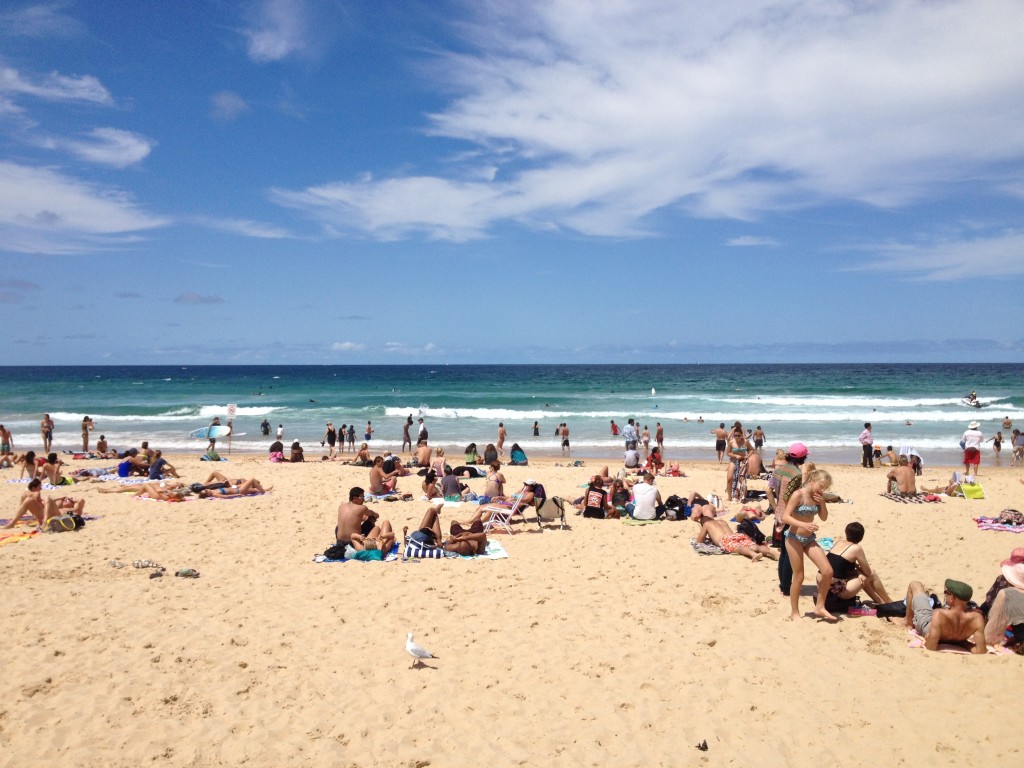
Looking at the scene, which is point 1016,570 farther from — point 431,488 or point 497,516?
point 431,488

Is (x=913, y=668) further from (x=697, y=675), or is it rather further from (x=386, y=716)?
(x=386, y=716)

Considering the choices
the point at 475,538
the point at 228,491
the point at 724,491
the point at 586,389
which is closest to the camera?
the point at 475,538

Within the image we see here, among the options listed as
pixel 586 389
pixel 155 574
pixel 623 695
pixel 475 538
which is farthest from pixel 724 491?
pixel 586 389

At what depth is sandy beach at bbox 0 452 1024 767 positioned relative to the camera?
425 cm

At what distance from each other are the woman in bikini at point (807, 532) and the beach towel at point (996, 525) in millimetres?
5608

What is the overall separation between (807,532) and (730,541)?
8.91 feet

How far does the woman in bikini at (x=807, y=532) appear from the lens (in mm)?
5961

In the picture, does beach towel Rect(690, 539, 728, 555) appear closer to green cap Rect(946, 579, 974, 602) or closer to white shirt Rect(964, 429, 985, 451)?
green cap Rect(946, 579, 974, 602)

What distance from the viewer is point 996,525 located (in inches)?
391

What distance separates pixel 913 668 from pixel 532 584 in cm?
376

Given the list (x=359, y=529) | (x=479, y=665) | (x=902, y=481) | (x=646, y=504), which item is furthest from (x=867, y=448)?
(x=479, y=665)

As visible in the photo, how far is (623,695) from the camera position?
488 centimetres

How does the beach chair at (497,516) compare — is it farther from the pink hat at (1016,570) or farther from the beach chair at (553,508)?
the pink hat at (1016,570)

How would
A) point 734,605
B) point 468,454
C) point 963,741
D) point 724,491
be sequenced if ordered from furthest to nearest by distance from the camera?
1. point 468,454
2. point 724,491
3. point 734,605
4. point 963,741
